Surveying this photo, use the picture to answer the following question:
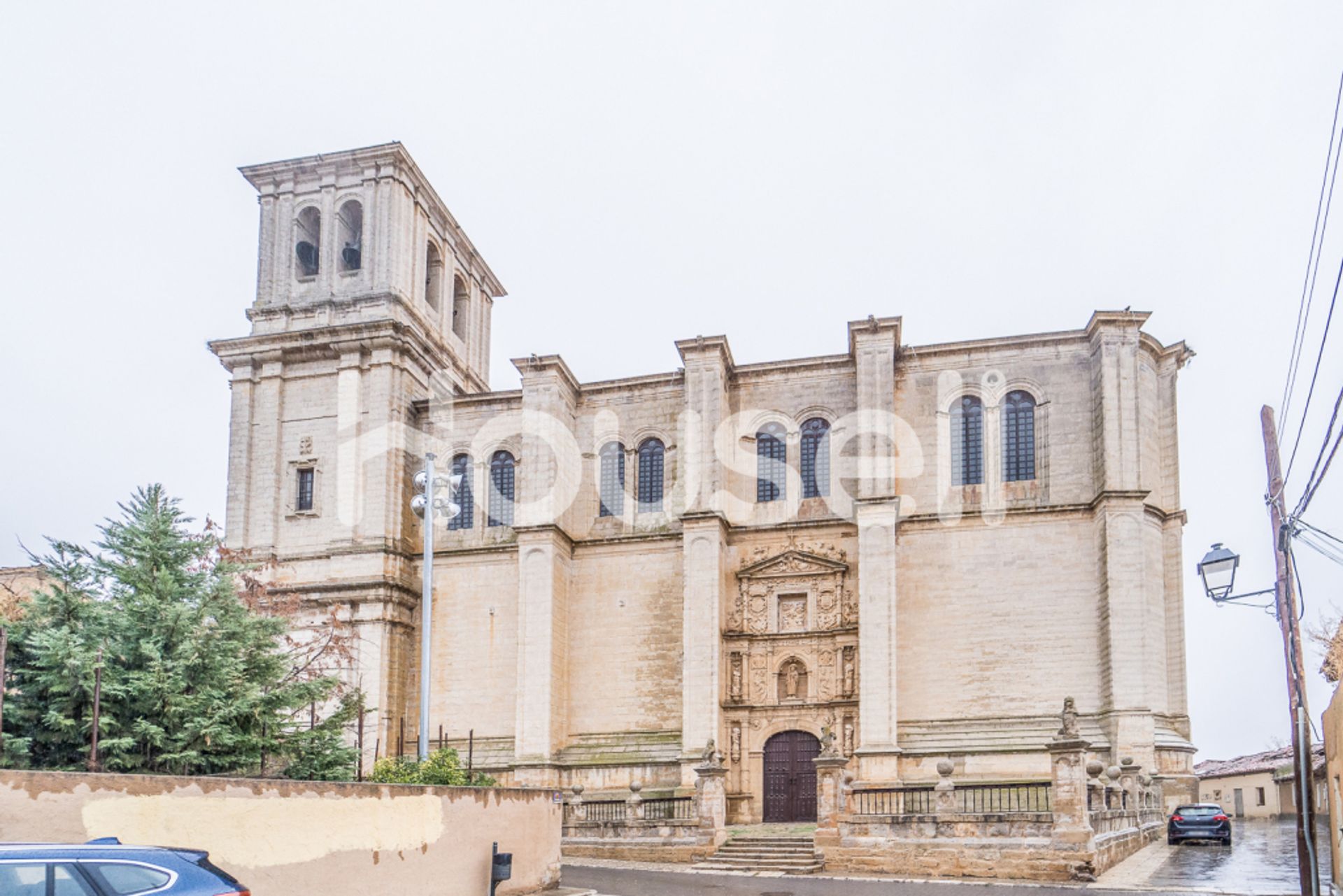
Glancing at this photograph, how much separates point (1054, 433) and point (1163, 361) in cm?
434

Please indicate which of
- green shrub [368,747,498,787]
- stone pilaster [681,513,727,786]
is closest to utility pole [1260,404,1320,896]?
green shrub [368,747,498,787]

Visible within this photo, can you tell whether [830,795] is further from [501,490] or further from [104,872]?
[104,872]

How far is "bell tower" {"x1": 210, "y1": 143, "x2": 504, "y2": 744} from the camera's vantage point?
1340 inches

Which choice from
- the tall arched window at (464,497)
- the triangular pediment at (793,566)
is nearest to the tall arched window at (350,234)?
the tall arched window at (464,497)

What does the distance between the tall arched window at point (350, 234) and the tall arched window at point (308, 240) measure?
71 centimetres

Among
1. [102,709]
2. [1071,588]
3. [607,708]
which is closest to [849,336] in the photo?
[1071,588]

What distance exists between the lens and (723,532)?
32812mm

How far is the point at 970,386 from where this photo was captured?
33000 millimetres

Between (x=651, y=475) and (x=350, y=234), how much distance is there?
11925mm

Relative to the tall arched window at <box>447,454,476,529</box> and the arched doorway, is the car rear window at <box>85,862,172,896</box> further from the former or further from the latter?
the tall arched window at <box>447,454,476,529</box>

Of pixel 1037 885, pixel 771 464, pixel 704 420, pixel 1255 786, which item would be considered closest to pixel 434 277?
pixel 704 420

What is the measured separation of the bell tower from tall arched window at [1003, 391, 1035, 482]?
16197mm

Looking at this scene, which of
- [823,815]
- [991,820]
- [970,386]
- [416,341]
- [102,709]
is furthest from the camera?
[416,341]

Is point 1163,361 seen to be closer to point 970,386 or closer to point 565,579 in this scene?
point 970,386
